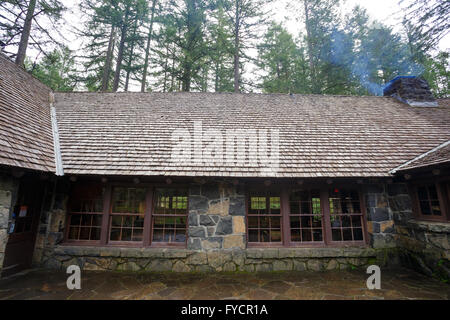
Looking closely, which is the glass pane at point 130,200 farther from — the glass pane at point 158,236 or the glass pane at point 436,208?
the glass pane at point 436,208

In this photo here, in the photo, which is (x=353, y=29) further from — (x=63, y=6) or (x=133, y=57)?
(x=63, y=6)

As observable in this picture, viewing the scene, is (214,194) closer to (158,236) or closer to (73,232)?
(158,236)

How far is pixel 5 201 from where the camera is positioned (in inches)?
157

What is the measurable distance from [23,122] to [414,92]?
1391 cm

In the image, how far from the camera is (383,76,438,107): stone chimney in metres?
8.44

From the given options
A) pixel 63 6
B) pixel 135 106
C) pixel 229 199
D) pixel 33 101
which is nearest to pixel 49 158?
pixel 33 101

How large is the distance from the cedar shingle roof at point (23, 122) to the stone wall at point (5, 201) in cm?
48

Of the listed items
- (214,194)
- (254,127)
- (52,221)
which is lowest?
(52,221)

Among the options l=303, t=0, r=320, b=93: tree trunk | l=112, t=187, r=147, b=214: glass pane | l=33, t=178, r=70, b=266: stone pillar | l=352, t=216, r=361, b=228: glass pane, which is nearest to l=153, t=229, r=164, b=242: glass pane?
l=112, t=187, r=147, b=214: glass pane

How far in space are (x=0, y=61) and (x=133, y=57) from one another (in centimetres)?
866

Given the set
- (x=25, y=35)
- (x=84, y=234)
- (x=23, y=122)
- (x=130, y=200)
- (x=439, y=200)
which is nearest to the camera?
(x=439, y=200)

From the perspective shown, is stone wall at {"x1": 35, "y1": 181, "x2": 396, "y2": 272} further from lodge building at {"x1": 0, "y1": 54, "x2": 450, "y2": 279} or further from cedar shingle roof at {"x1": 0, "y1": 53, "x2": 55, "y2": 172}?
cedar shingle roof at {"x1": 0, "y1": 53, "x2": 55, "y2": 172}

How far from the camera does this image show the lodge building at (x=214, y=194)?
479 centimetres

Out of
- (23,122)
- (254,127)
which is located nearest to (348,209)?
(254,127)
